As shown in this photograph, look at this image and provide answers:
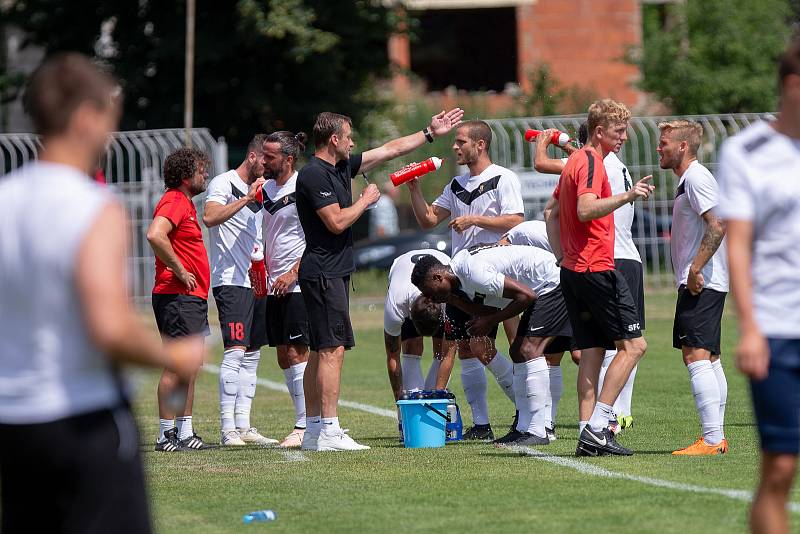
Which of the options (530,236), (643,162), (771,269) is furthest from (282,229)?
(643,162)

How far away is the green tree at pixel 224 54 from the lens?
98.7ft

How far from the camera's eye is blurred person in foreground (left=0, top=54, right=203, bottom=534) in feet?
12.7

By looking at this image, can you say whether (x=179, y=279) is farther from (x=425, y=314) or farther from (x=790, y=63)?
(x=790, y=63)

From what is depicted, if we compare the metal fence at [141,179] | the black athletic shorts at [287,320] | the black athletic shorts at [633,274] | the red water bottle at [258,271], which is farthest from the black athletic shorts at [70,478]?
the metal fence at [141,179]

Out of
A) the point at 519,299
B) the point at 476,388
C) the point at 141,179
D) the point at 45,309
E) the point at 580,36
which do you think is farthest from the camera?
the point at 580,36

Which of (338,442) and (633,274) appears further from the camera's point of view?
(633,274)

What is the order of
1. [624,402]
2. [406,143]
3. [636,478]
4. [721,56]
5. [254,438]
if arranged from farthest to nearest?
[721,56], [624,402], [254,438], [406,143], [636,478]

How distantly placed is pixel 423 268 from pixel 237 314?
191 centimetres

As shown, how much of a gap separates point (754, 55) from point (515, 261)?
29.8m

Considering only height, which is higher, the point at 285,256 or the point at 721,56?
the point at 721,56

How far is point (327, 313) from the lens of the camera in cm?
972

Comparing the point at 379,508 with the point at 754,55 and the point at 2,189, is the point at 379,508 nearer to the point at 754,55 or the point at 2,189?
the point at 2,189

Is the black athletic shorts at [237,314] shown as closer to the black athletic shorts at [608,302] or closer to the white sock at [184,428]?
the white sock at [184,428]

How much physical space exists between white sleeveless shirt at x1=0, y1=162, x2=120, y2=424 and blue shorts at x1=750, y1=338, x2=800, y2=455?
2279 millimetres
